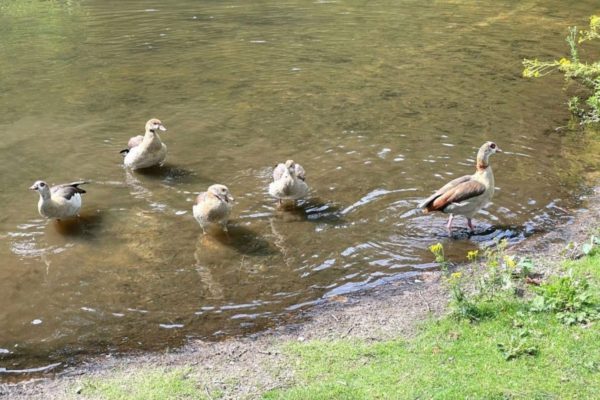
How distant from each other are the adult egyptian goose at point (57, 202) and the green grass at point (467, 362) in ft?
16.4

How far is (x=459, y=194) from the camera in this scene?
9.67 m

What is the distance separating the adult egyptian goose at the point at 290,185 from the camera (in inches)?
418

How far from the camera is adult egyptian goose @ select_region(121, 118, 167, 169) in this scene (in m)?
12.5

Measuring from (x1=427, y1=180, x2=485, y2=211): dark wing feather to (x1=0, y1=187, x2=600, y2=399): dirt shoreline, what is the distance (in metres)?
1.29

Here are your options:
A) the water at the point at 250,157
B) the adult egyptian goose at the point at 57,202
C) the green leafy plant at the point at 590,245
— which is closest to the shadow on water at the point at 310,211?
the water at the point at 250,157

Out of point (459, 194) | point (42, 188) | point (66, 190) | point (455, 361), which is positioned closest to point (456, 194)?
point (459, 194)

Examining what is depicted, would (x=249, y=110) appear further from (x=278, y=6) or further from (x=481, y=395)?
(x=278, y=6)

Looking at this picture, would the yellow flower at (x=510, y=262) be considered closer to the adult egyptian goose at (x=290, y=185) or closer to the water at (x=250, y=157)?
the water at (x=250, y=157)

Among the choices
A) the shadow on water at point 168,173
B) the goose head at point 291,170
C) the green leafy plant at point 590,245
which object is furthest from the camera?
the shadow on water at point 168,173

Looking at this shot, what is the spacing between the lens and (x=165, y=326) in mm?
8008

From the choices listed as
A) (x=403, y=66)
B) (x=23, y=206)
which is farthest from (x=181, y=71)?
(x=23, y=206)

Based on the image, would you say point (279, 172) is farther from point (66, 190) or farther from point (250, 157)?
point (66, 190)

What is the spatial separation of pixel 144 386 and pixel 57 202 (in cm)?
467

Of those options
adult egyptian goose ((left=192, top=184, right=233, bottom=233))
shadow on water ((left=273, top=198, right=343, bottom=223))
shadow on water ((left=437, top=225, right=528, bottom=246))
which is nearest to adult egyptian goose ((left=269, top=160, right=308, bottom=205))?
shadow on water ((left=273, top=198, right=343, bottom=223))
